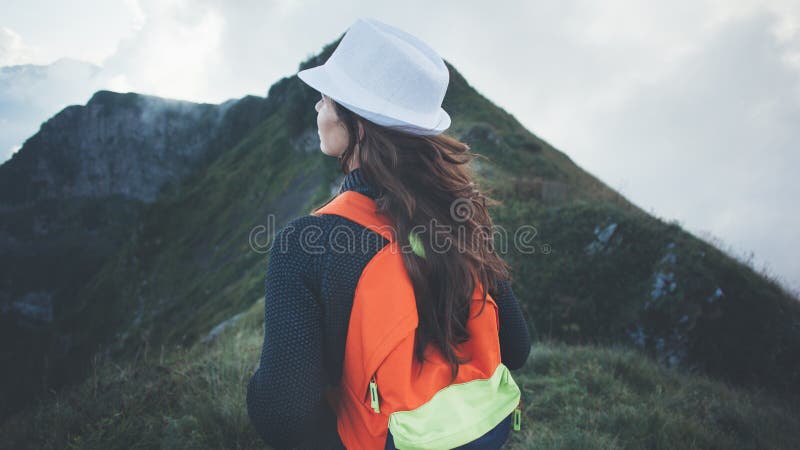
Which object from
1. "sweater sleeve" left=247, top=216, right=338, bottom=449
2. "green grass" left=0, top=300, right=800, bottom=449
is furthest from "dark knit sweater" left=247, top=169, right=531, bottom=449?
"green grass" left=0, top=300, right=800, bottom=449

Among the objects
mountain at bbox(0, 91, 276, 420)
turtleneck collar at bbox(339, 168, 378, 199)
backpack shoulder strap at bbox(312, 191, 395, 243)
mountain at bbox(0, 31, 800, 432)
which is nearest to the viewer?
backpack shoulder strap at bbox(312, 191, 395, 243)

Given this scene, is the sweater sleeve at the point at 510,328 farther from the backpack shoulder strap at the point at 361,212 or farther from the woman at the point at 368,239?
the backpack shoulder strap at the point at 361,212

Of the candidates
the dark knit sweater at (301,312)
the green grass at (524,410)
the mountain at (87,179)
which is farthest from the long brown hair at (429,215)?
the mountain at (87,179)

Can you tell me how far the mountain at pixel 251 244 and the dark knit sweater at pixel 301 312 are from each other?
2.51 meters

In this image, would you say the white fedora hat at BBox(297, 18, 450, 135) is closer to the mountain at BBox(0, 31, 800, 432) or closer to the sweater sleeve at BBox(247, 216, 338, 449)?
the sweater sleeve at BBox(247, 216, 338, 449)

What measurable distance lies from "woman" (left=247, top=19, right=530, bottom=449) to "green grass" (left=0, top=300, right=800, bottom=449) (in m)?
1.83

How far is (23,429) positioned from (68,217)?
106 metres

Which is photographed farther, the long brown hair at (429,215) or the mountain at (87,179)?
the mountain at (87,179)

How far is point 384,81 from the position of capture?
1.37 m

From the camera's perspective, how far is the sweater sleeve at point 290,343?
1.15 meters

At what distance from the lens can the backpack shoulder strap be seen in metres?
1.26

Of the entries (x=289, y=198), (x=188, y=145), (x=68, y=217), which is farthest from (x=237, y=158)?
(x=68, y=217)

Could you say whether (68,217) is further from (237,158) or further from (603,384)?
(603,384)

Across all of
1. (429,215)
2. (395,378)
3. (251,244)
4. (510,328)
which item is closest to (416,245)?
(429,215)
